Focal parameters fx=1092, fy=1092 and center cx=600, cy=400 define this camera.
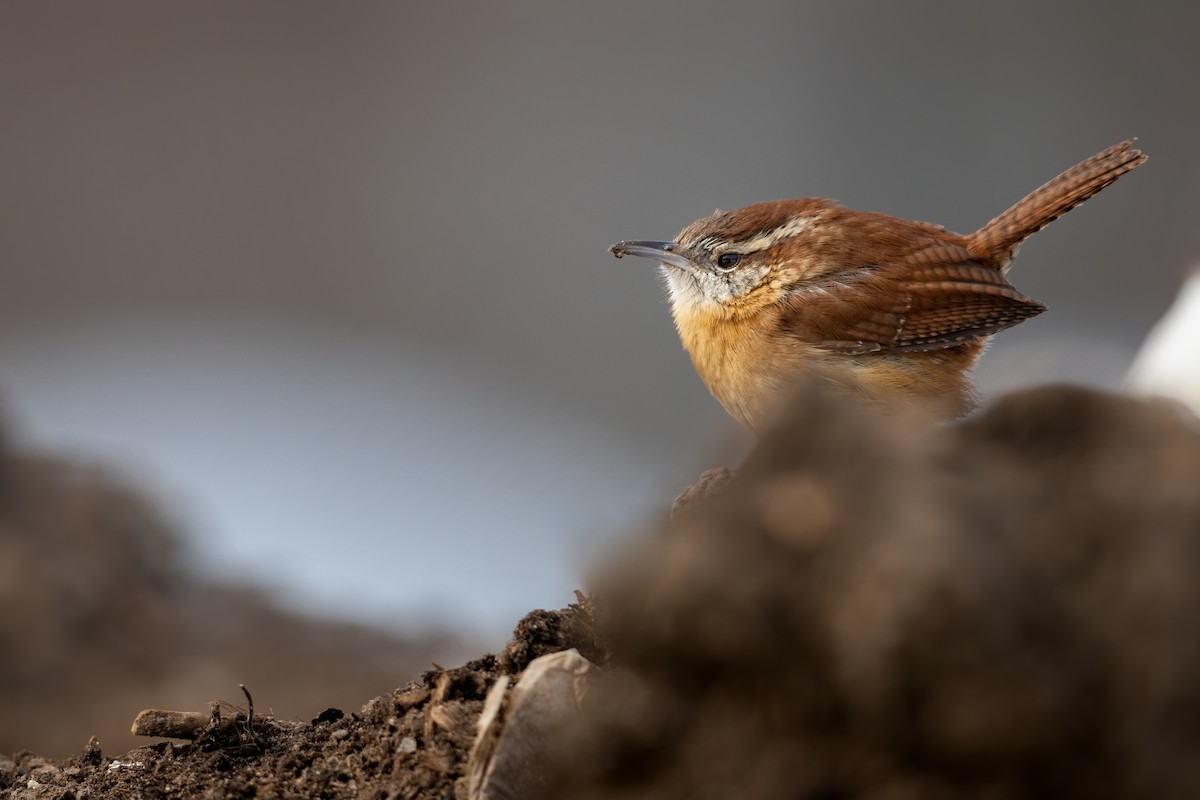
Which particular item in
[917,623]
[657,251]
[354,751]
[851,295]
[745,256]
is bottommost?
[917,623]

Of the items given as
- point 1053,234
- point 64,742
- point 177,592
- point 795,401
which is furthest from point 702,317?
point 177,592

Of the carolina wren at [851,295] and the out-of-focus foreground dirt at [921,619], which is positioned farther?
the carolina wren at [851,295]

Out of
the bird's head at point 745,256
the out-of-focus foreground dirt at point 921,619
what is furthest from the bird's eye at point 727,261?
the out-of-focus foreground dirt at point 921,619

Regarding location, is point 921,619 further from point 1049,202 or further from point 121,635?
point 121,635

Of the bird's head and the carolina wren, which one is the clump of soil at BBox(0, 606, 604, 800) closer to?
the carolina wren

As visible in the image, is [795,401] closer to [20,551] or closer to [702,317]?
[702,317]

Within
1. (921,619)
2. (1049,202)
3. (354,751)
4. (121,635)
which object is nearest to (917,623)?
(921,619)

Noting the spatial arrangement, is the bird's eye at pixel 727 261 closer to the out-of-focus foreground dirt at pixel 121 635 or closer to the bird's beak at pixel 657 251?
the bird's beak at pixel 657 251

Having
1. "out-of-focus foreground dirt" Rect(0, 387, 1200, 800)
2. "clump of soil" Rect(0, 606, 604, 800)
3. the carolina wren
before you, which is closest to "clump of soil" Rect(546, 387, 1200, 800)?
"out-of-focus foreground dirt" Rect(0, 387, 1200, 800)
